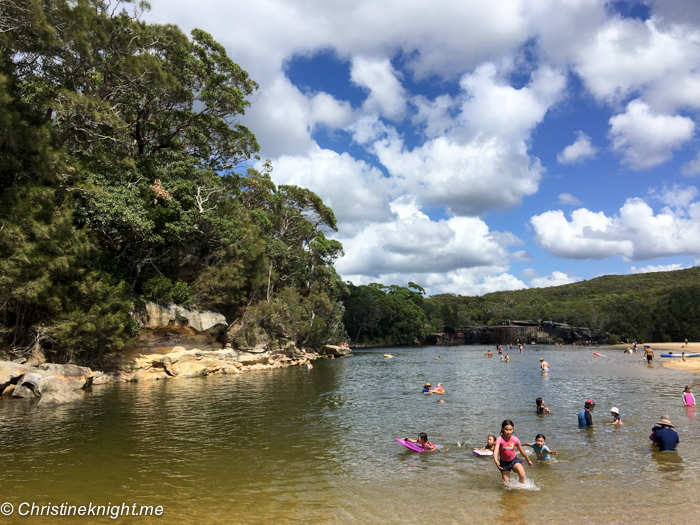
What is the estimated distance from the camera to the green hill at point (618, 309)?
242ft

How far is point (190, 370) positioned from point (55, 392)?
12.7 m

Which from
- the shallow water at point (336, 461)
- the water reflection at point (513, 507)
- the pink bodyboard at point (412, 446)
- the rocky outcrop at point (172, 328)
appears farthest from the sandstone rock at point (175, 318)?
the water reflection at point (513, 507)

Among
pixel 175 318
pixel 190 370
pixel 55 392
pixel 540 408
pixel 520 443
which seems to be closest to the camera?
pixel 520 443

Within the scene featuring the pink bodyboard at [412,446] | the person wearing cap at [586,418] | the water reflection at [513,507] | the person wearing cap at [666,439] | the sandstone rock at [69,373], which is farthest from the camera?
the sandstone rock at [69,373]

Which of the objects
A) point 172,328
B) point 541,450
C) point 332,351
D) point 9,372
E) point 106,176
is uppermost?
point 106,176

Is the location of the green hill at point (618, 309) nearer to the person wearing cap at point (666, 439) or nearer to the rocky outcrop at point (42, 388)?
the person wearing cap at point (666, 439)

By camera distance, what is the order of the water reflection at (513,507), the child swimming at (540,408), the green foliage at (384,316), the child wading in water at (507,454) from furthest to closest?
the green foliage at (384,316), the child swimming at (540,408), the child wading in water at (507,454), the water reflection at (513,507)

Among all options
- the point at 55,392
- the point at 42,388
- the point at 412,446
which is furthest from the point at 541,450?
the point at 42,388

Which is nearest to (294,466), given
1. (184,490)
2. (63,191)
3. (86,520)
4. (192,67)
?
(184,490)

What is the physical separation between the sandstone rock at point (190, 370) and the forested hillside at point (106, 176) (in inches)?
192

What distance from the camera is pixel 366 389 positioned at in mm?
26016

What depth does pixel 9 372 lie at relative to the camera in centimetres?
2042

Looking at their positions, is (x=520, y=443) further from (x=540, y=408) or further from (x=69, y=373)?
(x=69, y=373)

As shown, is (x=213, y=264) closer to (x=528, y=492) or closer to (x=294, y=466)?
(x=294, y=466)
